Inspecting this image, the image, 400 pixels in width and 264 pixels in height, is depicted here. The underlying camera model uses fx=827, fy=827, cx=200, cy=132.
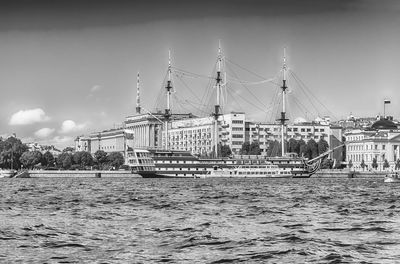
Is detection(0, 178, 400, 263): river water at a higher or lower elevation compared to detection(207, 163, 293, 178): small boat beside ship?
lower

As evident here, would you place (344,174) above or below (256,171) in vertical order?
below

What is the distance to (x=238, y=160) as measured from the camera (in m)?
154

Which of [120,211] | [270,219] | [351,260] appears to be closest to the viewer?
[351,260]

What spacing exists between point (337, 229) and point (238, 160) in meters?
124

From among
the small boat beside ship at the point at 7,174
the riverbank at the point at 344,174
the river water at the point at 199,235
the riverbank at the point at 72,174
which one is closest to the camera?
the river water at the point at 199,235

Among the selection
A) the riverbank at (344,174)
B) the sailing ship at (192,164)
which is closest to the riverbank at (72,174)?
the sailing ship at (192,164)

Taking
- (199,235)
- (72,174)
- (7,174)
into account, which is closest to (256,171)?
(72,174)

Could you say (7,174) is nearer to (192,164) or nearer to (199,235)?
(192,164)

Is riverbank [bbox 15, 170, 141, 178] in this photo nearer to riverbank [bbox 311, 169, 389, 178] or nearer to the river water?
riverbank [bbox 311, 169, 389, 178]

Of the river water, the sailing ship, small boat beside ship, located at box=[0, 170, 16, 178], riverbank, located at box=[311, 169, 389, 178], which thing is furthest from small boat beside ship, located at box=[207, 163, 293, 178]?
the river water

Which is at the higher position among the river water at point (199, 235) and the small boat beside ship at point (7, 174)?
the small boat beside ship at point (7, 174)

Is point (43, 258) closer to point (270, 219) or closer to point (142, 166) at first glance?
point (270, 219)

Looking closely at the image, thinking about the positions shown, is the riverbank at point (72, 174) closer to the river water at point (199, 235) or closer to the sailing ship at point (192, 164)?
the sailing ship at point (192, 164)

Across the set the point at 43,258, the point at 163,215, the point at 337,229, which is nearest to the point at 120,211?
the point at 163,215
